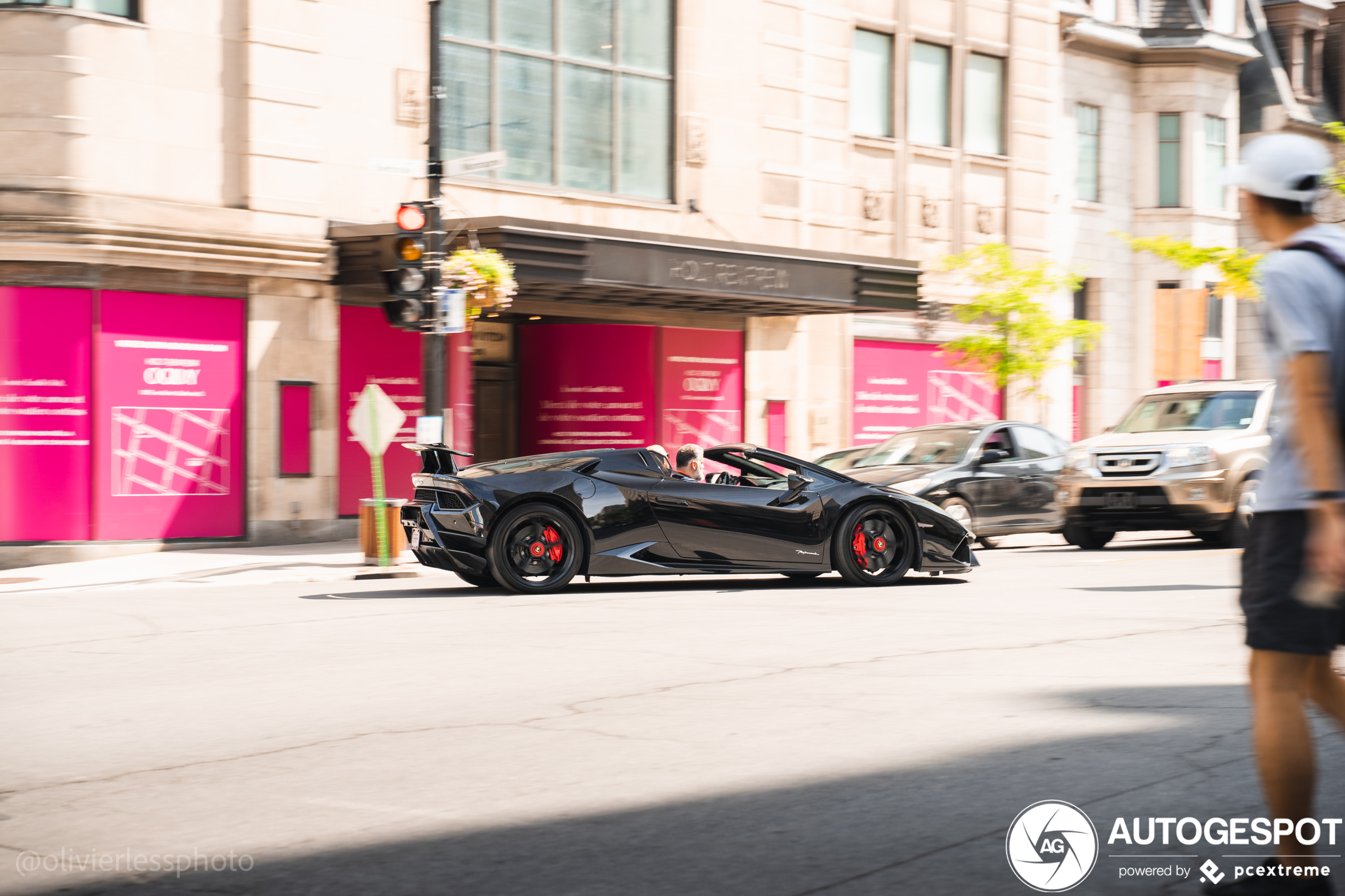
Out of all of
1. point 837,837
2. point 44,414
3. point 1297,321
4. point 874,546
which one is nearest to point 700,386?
point 44,414

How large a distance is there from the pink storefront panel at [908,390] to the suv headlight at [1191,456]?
1043cm

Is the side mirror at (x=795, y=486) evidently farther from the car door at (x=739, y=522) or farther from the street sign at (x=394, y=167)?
the street sign at (x=394, y=167)

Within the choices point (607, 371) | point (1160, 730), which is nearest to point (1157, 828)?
point (1160, 730)

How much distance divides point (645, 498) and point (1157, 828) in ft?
27.3

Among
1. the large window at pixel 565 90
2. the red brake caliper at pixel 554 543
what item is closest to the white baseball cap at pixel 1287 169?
the red brake caliper at pixel 554 543

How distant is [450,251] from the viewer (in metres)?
19.2

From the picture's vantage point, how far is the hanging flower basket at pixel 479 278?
18062mm

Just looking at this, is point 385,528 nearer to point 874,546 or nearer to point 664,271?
point 874,546

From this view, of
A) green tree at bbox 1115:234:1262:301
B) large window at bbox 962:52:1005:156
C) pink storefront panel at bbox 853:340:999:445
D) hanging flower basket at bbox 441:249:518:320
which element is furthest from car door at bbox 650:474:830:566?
large window at bbox 962:52:1005:156

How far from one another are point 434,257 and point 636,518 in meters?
4.88

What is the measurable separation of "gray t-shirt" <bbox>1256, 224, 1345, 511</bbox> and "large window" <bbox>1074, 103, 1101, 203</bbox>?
32.3 metres

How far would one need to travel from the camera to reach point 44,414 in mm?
18203

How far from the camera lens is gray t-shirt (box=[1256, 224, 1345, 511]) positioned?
3590mm

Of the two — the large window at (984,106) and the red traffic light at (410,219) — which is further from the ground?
the large window at (984,106)
